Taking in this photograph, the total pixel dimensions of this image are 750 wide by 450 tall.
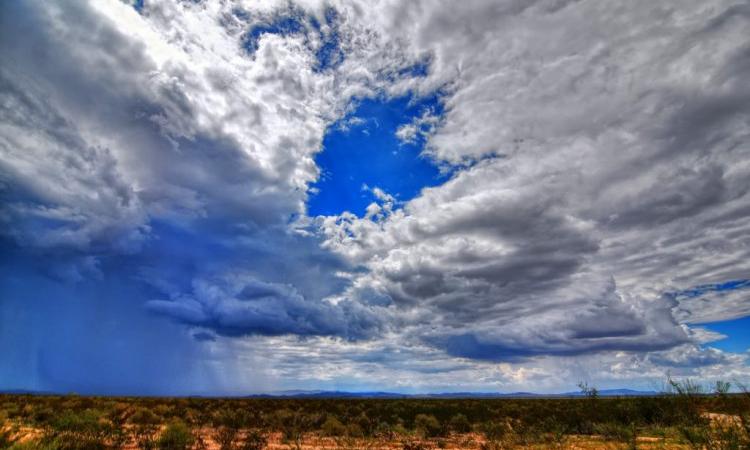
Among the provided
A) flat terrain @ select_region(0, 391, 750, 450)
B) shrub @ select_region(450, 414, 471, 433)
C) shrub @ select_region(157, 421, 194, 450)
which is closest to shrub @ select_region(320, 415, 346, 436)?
flat terrain @ select_region(0, 391, 750, 450)

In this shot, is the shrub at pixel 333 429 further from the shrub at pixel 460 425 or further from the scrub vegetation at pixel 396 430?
the shrub at pixel 460 425

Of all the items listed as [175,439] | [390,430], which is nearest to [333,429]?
[390,430]

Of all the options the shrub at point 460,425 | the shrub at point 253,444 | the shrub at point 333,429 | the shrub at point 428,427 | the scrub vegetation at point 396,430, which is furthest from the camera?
the shrub at point 460,425

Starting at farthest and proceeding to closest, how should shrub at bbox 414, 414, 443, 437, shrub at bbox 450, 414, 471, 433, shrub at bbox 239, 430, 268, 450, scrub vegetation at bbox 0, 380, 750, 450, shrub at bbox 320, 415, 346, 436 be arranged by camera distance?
shrub at bbox 450, 414, 471, 433, shrub at bbox 414, 414, 443, 437, shrub at bbox 320, 415, 346, 436, shrub at bbox 239, 430, 268, 450, scrub vegetation at bbox 0, 380, 750, 450

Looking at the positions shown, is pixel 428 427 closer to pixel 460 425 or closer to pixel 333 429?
pixel 460 425

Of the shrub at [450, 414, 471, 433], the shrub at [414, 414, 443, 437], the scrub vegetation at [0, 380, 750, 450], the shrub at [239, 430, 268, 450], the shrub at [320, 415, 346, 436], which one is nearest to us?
the scrub vegetation at [0, 380, 750, 450]

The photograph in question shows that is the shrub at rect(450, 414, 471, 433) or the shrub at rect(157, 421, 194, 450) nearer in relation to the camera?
the shrub at rect(157, 421, 194, 450)

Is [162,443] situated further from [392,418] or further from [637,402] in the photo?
[637,402]

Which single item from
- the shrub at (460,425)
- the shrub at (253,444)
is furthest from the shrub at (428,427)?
the shrub at (253,444)

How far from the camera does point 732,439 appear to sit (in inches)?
471

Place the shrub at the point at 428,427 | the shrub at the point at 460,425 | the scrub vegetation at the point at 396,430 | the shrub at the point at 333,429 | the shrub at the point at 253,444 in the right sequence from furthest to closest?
the shrub at the point at 460,425, the shrub at the point at 428,427, the shrub at the point at 333,429, the shrub at the point at 253,444, the scrub vegetation at the point at 396,430

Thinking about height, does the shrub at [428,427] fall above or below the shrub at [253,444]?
below

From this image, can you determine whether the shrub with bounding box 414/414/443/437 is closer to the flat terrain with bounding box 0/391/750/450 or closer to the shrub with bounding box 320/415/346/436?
the flat terrain with bounding box 0/391/750/450

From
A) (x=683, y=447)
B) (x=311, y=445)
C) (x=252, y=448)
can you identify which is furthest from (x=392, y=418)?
(x=683, y=447)
